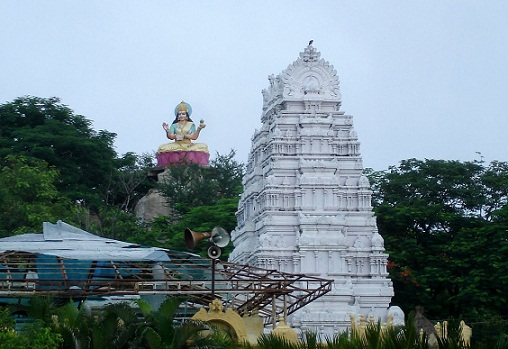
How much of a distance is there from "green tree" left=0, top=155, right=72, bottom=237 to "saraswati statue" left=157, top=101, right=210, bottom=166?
2031 cm

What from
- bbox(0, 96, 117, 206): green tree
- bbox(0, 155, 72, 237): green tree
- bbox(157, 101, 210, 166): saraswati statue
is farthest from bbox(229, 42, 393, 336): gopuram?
bbox(157, 101, 210, 166): saraswati statue

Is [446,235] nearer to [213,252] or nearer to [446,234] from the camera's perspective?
[446,234]

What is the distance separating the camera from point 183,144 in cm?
8488

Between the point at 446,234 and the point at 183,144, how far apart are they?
91.6 ft

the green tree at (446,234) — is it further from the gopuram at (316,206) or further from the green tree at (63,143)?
the green tree at (63,143)

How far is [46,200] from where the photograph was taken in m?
61.7

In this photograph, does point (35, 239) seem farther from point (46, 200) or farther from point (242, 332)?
point (46, 200)

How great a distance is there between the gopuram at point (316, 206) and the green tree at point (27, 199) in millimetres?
8994

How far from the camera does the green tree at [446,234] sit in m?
56.9

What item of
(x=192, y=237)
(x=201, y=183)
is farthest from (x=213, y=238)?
(x=201, y=183)

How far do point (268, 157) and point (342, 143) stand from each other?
3298 mm

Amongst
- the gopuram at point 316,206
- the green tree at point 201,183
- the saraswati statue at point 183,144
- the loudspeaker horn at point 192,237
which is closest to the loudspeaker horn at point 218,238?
the loudspeaker horn at point 192,237

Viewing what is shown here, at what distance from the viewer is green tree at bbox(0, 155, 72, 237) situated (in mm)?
58094

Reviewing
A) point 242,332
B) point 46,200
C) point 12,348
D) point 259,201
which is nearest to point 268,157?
point 259,201
